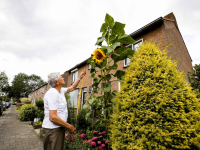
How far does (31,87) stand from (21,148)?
62.7 m

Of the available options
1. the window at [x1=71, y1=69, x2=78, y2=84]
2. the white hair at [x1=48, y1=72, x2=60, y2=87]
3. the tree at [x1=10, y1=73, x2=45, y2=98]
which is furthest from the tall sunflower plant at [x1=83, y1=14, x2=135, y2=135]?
the tree at [x1=10, y1=73, x2=45, y2=98]

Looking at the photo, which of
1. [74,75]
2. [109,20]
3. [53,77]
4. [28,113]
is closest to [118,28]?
[109,20]

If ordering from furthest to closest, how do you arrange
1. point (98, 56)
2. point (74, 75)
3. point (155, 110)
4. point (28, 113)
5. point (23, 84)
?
1. point (23, 84)
2. point (74, 75)
3. point (28, 113)
4. point (98, 56)
5. point (155, 110)

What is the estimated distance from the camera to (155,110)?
5.31 ft

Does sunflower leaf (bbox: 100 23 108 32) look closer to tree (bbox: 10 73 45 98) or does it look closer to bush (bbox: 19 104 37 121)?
bush (bbox: 19 104 37 121)

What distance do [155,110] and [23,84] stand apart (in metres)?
63.6

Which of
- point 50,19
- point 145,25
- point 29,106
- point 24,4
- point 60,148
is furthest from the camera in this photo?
point 29,106

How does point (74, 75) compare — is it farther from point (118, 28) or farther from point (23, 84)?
point (23, 84)

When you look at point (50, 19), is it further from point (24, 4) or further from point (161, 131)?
point (161, 131)

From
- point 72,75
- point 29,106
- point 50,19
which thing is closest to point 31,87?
point 72,75

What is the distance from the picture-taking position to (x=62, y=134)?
6.81ft

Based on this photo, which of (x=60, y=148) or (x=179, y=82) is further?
(x=60, y=148)

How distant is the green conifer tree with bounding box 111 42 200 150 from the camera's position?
146 centimetres

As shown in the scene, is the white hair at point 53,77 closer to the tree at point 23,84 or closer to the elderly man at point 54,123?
the elderly man at point 54,123
